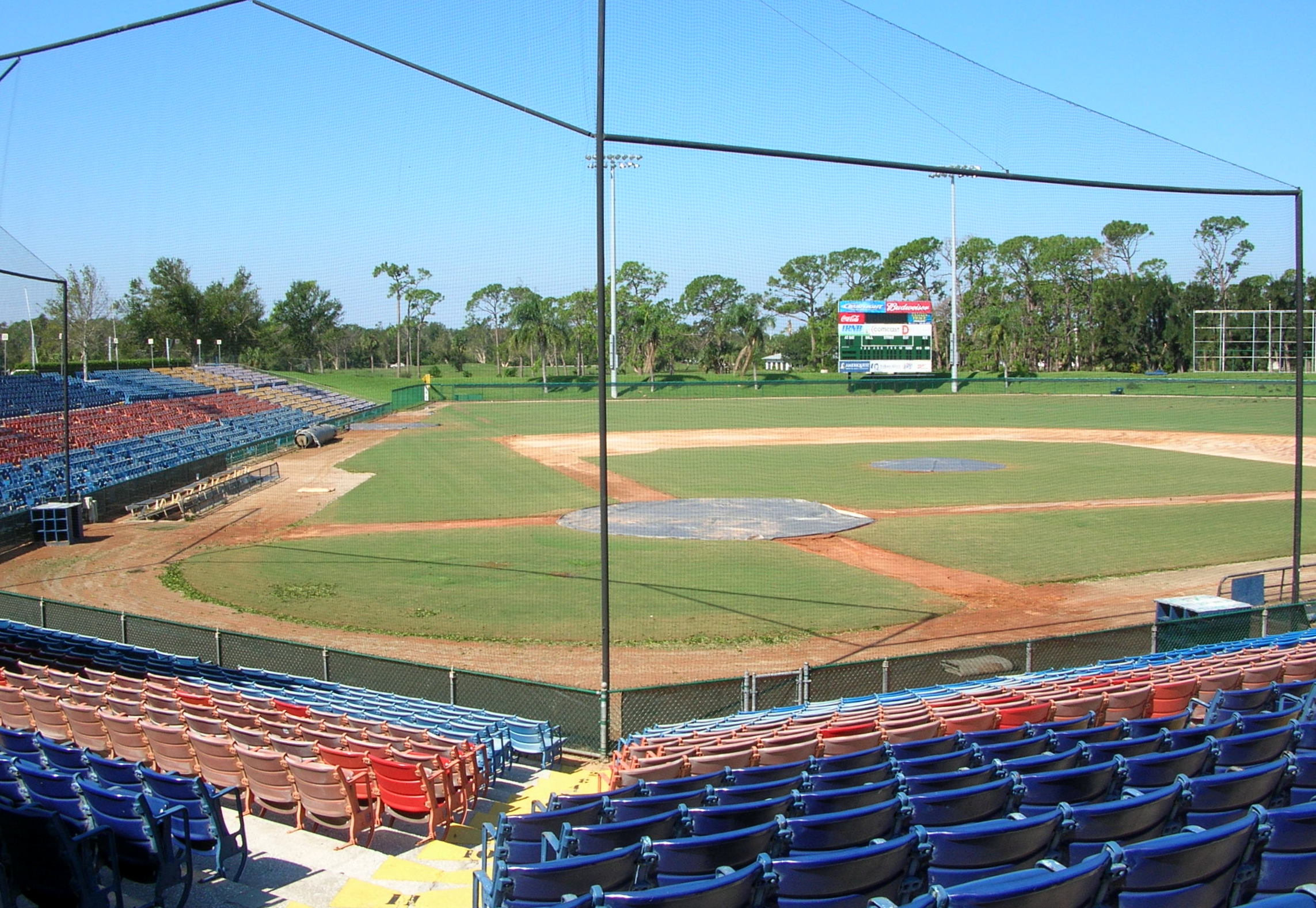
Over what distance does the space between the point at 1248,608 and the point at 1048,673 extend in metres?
4.26

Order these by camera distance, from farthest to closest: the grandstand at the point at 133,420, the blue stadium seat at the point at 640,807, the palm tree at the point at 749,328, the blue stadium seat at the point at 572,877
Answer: the palm tree at the point at 749,328, the grandstand at the point at 133,420, the blue stadium seat at the point at 640,807, the blue stadium seat at the point at 572,877

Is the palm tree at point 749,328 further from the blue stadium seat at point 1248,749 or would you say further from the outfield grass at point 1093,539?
the blue stadium seat at point 1248,749

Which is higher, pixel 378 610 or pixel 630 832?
pixel 630 832

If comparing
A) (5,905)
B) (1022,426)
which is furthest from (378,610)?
(1022,426)

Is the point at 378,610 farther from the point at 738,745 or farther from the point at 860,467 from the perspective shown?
the point at 860,467

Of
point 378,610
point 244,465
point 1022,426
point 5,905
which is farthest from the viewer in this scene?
point 1022,426

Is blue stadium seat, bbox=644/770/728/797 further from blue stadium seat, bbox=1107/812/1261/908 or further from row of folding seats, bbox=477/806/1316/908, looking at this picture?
blue stadium seat, bbox=1107/812/1261/908

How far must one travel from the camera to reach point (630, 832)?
489cm

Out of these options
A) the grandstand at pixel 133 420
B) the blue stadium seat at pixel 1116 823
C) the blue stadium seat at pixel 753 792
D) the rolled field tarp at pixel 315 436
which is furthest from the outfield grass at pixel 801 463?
the blue stadium seat at pixel 1116 823

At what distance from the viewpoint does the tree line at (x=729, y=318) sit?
2789cm

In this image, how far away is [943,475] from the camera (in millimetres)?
35406

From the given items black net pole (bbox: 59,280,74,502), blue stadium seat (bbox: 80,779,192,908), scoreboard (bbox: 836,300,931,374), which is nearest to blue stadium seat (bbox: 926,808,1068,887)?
blue stadium seat (bbox: 80,779,192,908)

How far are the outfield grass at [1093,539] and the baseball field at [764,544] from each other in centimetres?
9

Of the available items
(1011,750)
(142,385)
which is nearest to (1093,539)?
(1011,750)
